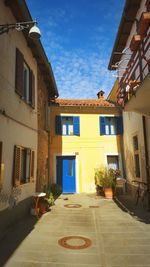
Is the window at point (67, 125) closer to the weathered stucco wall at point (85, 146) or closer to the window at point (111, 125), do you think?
the weathered stucco wall at point (85, 146)

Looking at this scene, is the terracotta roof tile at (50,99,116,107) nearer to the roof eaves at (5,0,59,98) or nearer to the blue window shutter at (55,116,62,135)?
the roof eaves at (5,0,59,98)

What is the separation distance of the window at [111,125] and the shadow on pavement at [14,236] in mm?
8975

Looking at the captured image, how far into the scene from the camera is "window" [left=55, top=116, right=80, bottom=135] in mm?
15844

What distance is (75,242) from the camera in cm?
583

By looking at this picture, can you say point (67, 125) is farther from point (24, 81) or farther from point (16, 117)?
point (16, 117)

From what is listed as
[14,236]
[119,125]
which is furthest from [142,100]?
[119,125]

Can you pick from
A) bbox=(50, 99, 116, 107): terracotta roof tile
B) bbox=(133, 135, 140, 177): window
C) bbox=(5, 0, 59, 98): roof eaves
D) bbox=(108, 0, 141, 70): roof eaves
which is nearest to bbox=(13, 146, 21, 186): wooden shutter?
bbox=(5, 0, 59, 98): roof eaves

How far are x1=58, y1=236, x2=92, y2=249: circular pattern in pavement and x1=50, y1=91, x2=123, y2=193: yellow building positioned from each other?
9195mm

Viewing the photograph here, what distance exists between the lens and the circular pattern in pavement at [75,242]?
18.2 ft

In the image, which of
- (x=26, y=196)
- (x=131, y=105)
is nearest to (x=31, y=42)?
(x=131, y=105)

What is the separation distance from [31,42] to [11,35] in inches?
79.5

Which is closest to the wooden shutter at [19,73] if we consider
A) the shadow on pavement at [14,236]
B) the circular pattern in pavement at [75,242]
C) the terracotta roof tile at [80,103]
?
the shadow on pavement at [14,236]

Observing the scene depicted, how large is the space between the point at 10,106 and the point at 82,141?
356 inches

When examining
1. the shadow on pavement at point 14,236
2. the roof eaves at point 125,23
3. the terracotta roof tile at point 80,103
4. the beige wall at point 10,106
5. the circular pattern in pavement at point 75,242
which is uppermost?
the roof eaves at point 125,23
